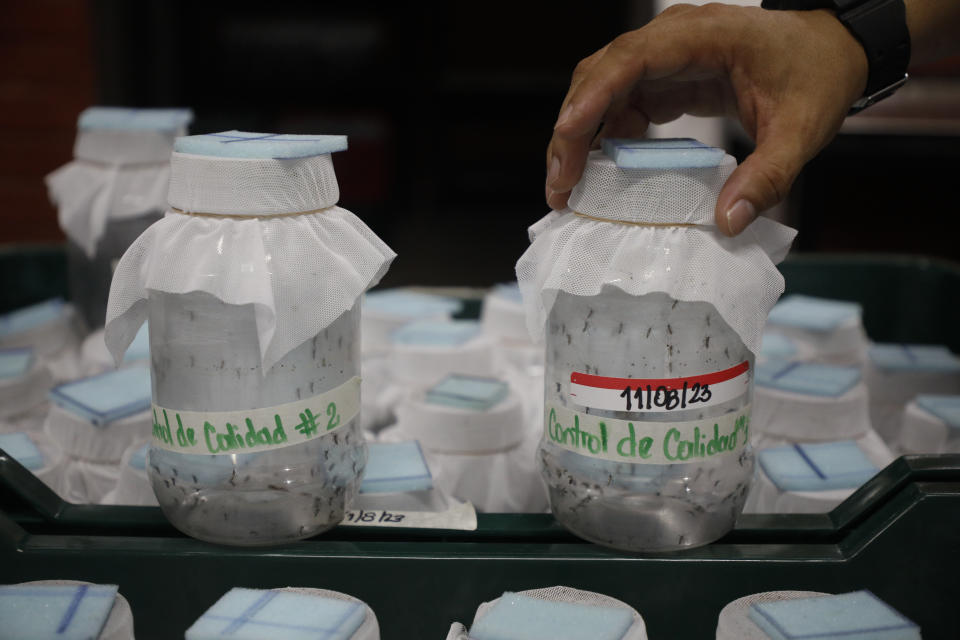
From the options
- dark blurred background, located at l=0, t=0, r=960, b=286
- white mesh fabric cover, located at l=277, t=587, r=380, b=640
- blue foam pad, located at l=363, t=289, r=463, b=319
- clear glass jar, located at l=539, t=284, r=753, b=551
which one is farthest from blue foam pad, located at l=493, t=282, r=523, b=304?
dark blurred background, located at l=0, t=0, r=960, b=286

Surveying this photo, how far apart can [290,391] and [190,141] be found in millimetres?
193

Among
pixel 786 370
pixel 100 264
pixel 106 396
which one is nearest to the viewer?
pixel 106 396

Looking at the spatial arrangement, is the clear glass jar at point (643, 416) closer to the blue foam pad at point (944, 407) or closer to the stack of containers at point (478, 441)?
the stack of containers at point (478, 441)

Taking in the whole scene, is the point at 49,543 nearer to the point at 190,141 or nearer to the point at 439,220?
the point at 190,141

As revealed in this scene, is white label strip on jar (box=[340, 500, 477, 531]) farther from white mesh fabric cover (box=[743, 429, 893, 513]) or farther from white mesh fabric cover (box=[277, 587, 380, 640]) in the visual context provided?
white mesh fabric cover (box=[743, 429, 893, 513])

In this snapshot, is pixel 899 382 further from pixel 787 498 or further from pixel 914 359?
pixel 787 498

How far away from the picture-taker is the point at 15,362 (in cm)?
102

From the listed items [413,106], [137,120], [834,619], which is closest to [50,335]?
[137,120]

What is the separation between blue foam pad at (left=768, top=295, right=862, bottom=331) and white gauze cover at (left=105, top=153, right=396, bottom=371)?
78cm

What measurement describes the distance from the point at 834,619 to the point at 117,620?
1.59ft

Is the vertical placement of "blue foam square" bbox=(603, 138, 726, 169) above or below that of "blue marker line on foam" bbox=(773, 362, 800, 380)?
above

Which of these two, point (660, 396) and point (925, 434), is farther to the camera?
point (925, 434)

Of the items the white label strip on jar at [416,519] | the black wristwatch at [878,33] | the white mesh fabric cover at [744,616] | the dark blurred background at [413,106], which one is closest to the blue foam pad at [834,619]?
the white mesh fabric cover at [744,616]

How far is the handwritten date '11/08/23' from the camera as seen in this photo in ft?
2.12
